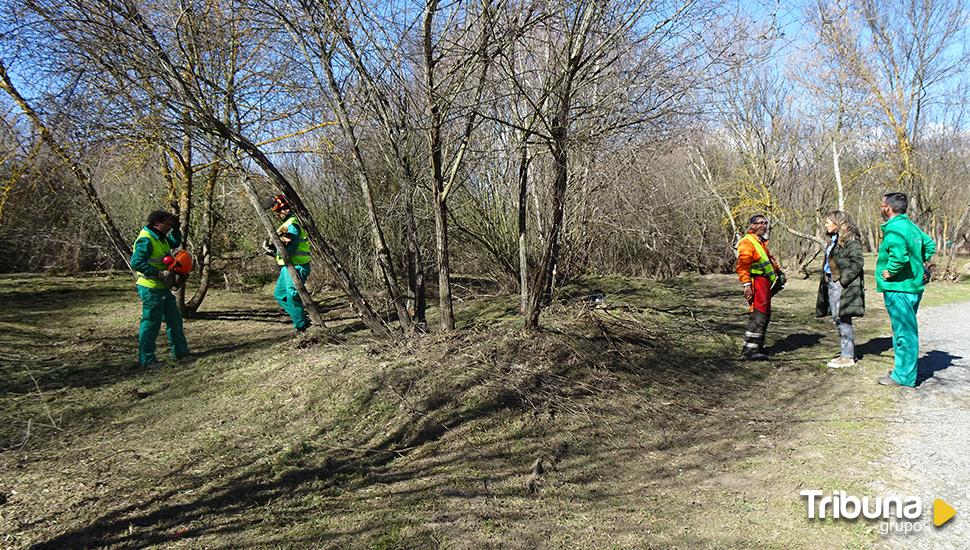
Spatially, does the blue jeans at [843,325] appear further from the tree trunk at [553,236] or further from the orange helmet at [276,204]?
the orange helmet at [276,204]

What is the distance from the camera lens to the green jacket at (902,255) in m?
4.84

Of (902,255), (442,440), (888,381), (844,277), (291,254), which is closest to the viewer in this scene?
(442,440)

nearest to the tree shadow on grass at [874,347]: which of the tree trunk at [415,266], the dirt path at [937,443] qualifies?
the dirt path at [937,443]

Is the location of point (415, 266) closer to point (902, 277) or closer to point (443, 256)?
point (443, 256)

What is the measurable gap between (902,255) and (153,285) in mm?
6980

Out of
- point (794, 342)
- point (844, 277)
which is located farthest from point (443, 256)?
point (794, 342)

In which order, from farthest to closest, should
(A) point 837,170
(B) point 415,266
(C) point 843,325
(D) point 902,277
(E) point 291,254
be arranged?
(A) point 837,170, (E) point 291,254, (B) point 415,266, (C) point 843,325, (D) point 902,277

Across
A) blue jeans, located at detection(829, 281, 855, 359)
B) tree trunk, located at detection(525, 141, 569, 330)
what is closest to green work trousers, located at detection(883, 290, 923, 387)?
blue jeans, located at detection(829, 281, 855, 359)

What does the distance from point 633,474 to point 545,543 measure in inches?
39.9

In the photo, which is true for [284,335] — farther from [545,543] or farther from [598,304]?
[545,543]

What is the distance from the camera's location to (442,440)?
405 cm

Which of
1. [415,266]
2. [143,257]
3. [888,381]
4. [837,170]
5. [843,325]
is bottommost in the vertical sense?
[888,381]

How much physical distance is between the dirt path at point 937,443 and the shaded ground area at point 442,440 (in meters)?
0.21

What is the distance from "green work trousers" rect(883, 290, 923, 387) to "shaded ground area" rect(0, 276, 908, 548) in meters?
0.38
